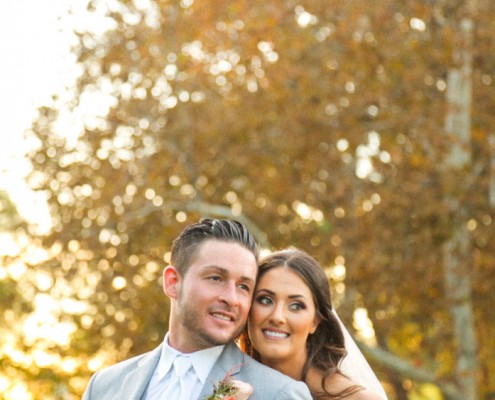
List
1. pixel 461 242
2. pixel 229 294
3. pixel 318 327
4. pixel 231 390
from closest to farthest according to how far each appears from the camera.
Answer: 1. pixel 231 390
2. pixel 229 294
3. pixel 318 327
4. pixel 461 242

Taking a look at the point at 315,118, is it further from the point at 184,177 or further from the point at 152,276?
the point at 152,276

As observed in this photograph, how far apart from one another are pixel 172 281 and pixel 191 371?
0.46 m

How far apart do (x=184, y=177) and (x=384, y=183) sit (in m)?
3.01

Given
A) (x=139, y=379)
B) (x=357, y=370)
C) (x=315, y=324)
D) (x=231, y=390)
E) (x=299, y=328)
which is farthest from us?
(x=357, y=370)

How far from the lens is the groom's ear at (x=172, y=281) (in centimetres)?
527

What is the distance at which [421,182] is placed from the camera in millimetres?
14195

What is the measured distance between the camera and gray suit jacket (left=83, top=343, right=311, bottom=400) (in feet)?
15.9

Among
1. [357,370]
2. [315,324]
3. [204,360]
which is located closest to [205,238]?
[204,360]

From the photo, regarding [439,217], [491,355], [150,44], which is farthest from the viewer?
[491,355]

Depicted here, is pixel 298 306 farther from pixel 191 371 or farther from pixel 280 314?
pixel 191 371

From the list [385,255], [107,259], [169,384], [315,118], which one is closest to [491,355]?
[385,255]

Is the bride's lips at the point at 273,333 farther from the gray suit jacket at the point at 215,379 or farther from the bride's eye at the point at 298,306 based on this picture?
the gray suit jacket at the point at 215,379

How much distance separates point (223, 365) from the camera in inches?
199

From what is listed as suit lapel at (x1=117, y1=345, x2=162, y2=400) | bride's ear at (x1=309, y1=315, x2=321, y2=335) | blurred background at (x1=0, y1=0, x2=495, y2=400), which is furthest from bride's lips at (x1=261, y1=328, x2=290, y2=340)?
blurred background at (x1=0, y1=0, x2=495, y2=400)
